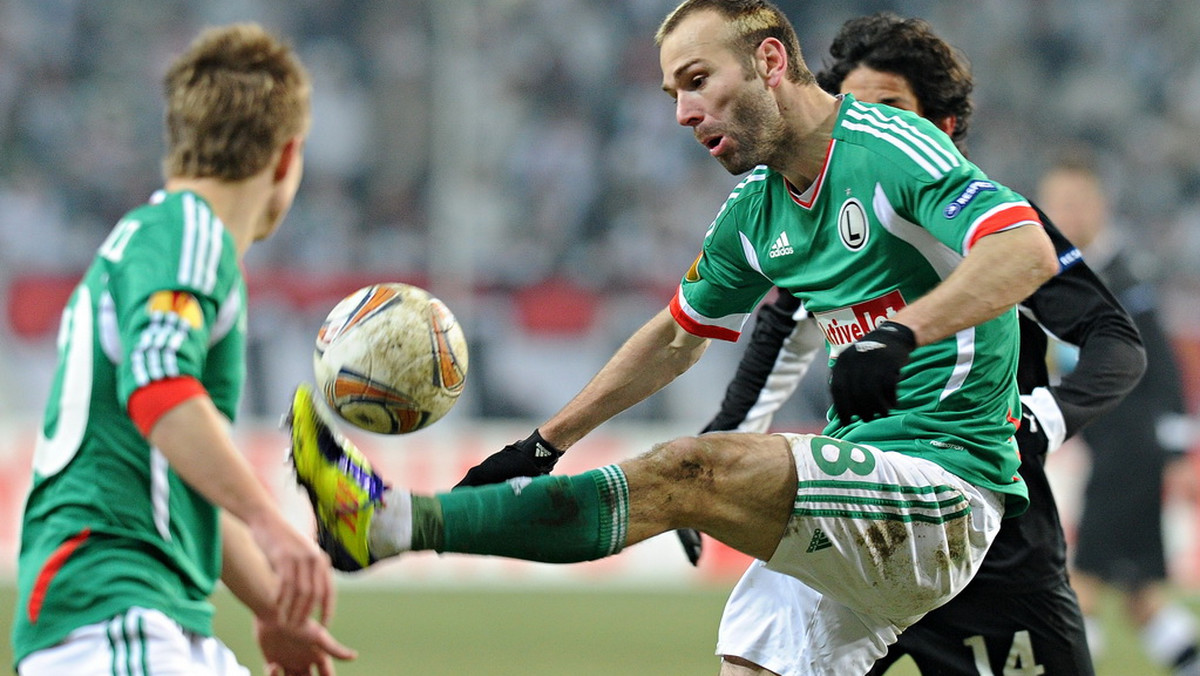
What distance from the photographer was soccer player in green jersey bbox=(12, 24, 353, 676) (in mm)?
2908

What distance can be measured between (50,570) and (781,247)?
2.05 meters

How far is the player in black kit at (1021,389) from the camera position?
4.46 metres

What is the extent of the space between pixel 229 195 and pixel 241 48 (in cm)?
31

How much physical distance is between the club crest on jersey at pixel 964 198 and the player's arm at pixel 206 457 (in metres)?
1.74

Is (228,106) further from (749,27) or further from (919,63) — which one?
(919,63)

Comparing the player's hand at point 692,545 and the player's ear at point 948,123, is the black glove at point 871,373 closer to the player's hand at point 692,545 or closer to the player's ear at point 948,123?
the player's hand at point 692,545

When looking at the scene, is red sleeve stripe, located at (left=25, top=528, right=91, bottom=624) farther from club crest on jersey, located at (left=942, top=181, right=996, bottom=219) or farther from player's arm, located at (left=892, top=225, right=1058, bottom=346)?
club crest on jersey, located at (left=942, top=181, right=996, bottom=219)

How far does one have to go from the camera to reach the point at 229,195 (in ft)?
10.6

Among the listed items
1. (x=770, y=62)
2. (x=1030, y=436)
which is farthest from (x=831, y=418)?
(x=770, y=62)

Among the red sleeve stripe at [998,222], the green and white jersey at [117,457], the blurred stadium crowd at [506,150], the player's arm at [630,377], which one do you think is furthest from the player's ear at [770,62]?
the blurred stadium crowd at [506,150]

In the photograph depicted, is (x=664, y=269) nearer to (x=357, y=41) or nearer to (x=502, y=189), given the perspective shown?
(x=502, y=189)

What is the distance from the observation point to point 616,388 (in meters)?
4.54

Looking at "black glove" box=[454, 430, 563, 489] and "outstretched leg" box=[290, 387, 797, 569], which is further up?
"black glove" box=[454, 430, 563, 489]

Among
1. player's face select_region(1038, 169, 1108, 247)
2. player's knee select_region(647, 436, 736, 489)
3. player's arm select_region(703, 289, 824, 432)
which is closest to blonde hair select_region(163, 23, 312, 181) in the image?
player's knee select_region(647, 436, 736, 489)
